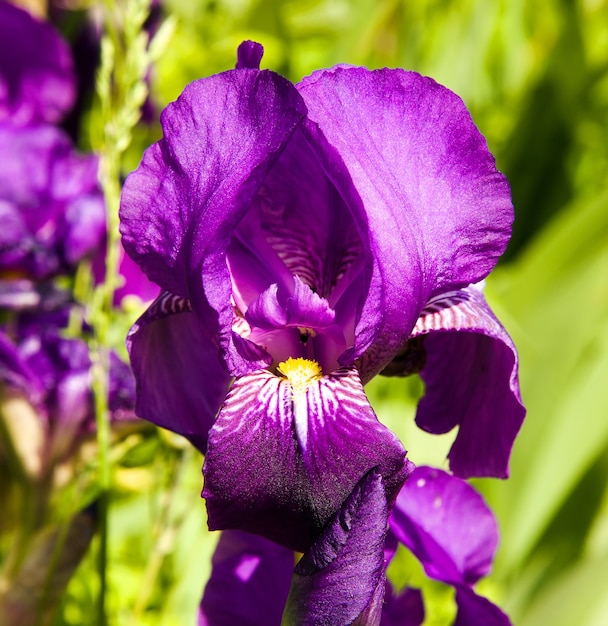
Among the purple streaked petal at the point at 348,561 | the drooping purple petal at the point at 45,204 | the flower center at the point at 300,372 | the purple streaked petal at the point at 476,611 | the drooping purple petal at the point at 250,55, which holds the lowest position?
the drooping purple petal at the point at 45,204

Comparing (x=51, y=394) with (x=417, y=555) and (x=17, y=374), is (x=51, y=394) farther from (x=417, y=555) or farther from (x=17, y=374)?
(x=417, y=555)

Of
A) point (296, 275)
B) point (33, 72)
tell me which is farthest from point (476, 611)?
point (33, 72)

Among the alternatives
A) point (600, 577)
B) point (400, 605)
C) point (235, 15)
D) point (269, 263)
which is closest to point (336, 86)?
point (269, 263)

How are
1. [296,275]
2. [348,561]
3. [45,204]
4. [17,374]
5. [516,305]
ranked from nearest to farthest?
1. [348,561]
2. [296,275]
3. [17,374]
4. [45,204]
5. [516,305]

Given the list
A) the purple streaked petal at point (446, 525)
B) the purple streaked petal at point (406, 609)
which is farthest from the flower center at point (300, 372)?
the purple streaked petal at point (406, 609)

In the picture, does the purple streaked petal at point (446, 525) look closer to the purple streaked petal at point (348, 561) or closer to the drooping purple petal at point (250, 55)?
the purple streaked petal at point (348, 561)

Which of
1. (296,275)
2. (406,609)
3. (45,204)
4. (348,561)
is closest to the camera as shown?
(348,561)

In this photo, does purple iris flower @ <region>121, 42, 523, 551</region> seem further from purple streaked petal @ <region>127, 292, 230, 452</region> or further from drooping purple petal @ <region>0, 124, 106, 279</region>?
drooping purple petal @ <region>0, 124, 106, 279</region>
